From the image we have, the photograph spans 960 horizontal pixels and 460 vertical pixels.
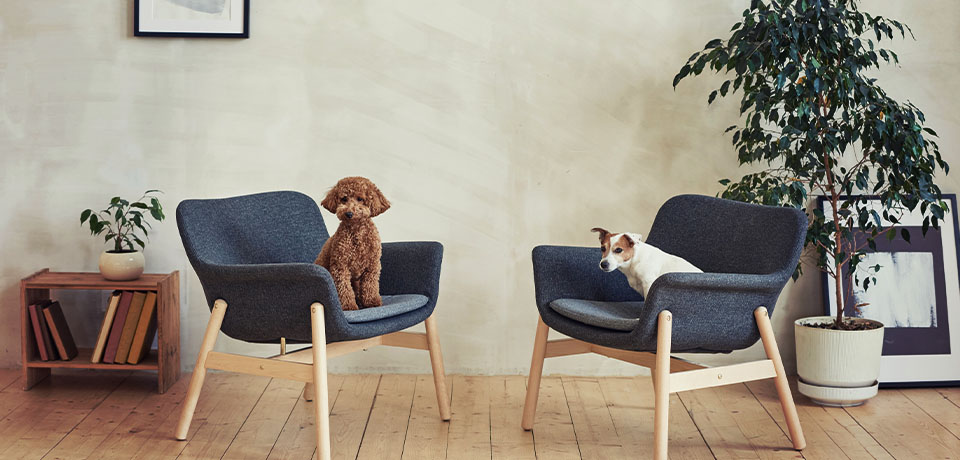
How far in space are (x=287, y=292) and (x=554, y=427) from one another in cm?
102

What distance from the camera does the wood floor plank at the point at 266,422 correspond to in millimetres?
2527

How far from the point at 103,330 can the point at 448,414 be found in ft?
4.51

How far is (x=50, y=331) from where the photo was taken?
3.18m

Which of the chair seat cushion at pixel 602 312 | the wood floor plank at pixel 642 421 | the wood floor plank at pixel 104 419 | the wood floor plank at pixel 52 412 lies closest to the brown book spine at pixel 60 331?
the wood floor plank at pixel 52 412

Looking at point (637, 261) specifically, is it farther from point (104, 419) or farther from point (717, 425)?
point (104, 419)

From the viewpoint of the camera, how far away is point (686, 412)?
295 centimetres

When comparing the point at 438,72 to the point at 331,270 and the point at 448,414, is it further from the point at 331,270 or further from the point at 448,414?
the point at 448,414

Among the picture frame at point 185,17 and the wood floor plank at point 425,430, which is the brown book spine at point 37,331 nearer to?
the picture frame at point 185,17

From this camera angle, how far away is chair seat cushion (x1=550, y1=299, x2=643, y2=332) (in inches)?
92.7

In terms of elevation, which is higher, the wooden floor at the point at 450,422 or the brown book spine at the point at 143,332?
the brown book spine at the point at 143,332

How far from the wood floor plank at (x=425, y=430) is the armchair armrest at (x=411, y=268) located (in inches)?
16.7

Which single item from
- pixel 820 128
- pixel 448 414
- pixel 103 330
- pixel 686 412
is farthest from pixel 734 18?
pixel 103 330

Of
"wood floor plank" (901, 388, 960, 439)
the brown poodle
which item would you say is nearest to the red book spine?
the brown poodle

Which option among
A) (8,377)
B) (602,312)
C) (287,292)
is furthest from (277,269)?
(8,377)
